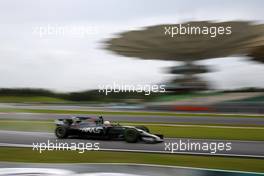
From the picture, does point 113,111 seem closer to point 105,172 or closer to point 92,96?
point 92,96

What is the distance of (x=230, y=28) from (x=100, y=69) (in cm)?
70

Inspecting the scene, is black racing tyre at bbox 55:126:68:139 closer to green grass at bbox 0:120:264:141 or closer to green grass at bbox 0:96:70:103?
green grass at bbox 0:120:264:141

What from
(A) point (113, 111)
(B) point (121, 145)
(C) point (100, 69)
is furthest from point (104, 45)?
(B) point (121, 145)

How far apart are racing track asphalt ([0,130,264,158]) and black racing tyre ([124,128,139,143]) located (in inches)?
0.9

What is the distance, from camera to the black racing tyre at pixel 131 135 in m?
2.82

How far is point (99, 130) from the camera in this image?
2.90 m

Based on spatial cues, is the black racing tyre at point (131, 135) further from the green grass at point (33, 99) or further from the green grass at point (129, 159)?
the green grass at point (33, 99)

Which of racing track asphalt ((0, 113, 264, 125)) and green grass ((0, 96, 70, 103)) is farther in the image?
green grass ((0, 96, 70, 103))

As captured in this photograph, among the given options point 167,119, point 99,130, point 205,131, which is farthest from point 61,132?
point 205,131

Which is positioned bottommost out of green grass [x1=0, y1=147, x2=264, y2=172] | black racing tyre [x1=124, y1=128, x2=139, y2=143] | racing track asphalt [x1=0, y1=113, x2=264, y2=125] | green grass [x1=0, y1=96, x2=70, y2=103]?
green grass [x1=0, y1=147, x2=264, y2=172]

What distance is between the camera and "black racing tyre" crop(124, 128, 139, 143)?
2.82 m

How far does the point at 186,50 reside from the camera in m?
2.71

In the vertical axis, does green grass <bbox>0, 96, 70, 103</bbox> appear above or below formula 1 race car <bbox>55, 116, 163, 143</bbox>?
above

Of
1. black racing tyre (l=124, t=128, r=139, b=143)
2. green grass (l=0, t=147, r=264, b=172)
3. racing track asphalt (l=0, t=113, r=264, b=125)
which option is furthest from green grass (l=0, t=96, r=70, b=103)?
black racing tyre (l=124, t=128, r=139, b=143)
